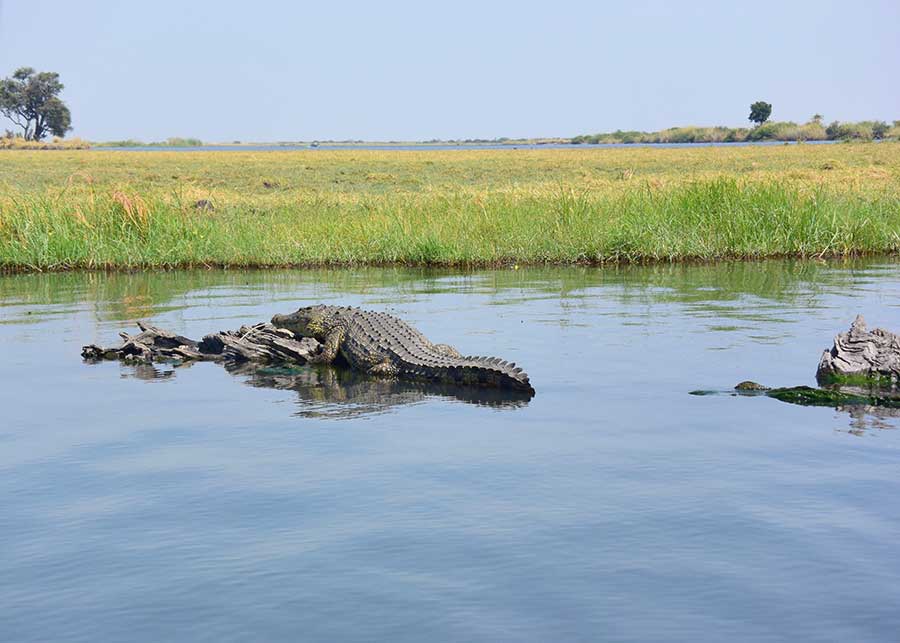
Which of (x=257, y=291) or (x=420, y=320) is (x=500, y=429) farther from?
(x=257, y=291)

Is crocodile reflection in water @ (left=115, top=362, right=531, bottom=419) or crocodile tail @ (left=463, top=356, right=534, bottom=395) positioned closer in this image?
crocodile reflection in water @ (left=115, top=362, right=531, bottom=419)

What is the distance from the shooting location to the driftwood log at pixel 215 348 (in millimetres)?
11336

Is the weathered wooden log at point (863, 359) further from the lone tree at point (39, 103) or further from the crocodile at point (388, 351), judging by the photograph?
the lone tree at point (39, 103)

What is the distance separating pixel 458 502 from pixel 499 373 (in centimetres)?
309

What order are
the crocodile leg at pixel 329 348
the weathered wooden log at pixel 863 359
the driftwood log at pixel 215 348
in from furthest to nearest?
the driftwood log at pixel 215 348
the crocodile leg at pixel 329 348
the weathered wooden log at pixel 863 359

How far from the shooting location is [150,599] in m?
5.17

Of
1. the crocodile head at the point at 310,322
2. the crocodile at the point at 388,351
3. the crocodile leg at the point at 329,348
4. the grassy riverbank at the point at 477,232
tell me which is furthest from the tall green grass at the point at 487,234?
the crocodile leg at the point at 329,348

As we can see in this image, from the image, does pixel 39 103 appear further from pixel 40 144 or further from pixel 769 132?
pixel 769 132

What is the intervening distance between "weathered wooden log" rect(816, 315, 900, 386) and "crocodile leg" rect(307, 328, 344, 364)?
4575 mm

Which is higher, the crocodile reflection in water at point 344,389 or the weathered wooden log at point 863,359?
the weathered wooden log at point 863,359

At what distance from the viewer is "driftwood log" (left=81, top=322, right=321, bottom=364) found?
11.3m

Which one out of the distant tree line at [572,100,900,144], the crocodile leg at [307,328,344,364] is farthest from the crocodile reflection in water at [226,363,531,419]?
the distant tree line at [572,100,900,144]

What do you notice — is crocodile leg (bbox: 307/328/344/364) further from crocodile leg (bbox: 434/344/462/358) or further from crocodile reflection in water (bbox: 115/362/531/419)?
crocodile leg (bbox: 434/344/462/358)

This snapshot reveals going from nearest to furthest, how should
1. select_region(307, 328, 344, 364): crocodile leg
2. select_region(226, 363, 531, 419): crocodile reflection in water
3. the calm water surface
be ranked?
the calm water surface
select_region(226, 363, 531, 419): crocodile reflection in water
select_region(307, 328, 344, 364): crocodile leg
